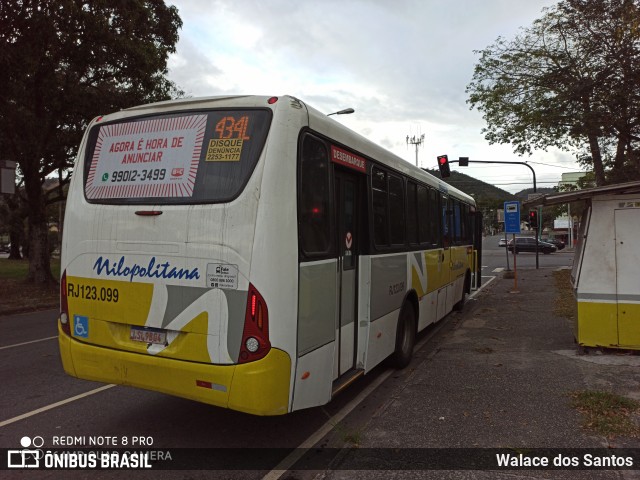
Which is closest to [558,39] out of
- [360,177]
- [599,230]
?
[599,230]

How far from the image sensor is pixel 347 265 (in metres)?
4.66

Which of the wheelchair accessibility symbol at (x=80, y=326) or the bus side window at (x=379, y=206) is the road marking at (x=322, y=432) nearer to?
the bus side window at (x=379, y=206)

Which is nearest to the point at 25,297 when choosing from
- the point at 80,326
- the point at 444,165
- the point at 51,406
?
the point at 51,406

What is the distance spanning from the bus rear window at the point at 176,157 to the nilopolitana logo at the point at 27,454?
220 cm

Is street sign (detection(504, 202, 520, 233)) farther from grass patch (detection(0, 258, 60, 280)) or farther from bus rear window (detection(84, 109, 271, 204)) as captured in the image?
grass patch (detection(0, 258, 60, 280))

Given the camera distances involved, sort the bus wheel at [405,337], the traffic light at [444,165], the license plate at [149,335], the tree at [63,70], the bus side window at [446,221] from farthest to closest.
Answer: the traffic light at [444,165], the tree at [63,70], the bus side window at [446,221], the bus wheel at [405,337], the license plate at [149,335]

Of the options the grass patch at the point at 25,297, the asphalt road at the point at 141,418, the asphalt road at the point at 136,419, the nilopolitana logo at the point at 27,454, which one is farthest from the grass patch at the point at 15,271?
the nilopolitana logo at the point at 27,454

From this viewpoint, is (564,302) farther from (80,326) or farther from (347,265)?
(80,326)

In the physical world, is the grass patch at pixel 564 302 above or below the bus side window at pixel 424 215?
below

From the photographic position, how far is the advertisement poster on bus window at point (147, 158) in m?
3.83

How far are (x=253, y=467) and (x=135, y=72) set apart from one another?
13748 mm

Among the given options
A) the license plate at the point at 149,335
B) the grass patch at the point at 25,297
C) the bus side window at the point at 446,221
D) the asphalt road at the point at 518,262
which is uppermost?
the bus side window at the point at 446,221

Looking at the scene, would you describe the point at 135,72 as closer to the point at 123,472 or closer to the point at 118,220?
the point at 118,220

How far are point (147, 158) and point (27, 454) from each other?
2.68 m
